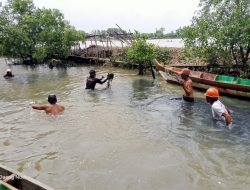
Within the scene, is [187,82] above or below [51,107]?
above

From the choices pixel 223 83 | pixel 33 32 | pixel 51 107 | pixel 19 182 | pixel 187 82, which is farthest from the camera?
pixel 33 32

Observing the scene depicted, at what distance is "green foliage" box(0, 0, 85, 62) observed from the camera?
27.9 meters

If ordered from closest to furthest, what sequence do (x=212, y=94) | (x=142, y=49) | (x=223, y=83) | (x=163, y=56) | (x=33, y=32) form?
1. (x=212, y=94)
2. (x=223, y=83)
3. (x=142, y=49)
4. (x=163, y=56)
5. (x=33, y=32)

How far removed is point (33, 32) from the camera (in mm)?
29219

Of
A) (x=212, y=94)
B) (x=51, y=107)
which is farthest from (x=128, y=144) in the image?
(x=51, y=107)

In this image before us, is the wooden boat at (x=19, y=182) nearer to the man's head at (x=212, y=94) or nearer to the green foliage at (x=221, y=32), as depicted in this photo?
the man's head at (x=212, y=94)

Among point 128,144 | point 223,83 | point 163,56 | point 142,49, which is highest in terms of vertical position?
A: point 142,49

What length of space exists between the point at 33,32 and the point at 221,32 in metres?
19.3

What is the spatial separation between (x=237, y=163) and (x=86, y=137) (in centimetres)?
415

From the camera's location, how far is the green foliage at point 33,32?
27.9 meters

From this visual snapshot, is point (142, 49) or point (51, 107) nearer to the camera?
point (51, 107)

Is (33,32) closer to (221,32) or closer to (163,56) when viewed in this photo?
(163,56)

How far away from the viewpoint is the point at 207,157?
7.70 m

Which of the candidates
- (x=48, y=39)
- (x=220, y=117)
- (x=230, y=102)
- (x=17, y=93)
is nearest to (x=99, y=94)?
(x=17, y=93)
